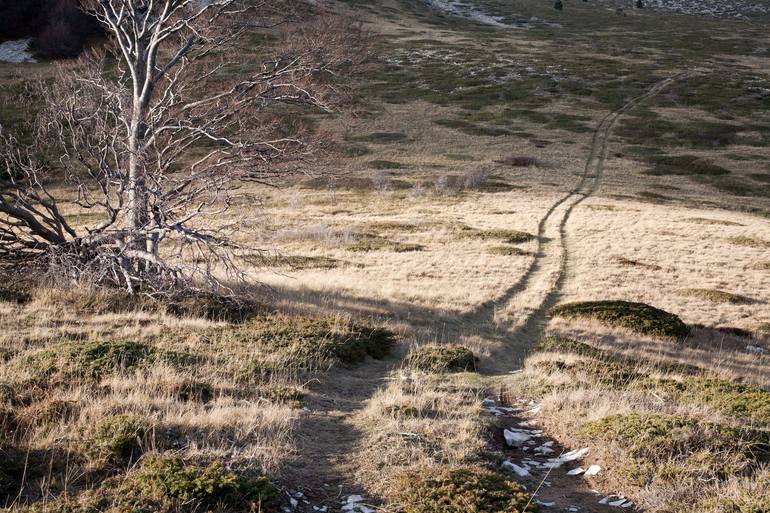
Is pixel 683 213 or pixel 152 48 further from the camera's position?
pixel 683 213

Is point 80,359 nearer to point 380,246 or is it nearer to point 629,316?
point 629,316

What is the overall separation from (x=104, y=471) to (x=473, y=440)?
408 cm

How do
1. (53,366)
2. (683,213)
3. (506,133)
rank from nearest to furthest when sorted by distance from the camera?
(53,366), (683,213), (506,133)

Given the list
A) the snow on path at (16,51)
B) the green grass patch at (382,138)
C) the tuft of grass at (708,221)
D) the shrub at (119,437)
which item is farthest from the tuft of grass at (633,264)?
the snow on path at (16,51)

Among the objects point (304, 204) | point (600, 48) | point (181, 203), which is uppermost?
point (600, 48)

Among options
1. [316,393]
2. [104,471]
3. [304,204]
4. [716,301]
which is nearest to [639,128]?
[304,204]

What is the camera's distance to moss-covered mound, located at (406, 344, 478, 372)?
12039 millimetres

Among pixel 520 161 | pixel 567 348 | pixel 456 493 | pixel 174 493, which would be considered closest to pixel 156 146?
pixel 567 348

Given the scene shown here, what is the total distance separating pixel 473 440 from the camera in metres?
7.89

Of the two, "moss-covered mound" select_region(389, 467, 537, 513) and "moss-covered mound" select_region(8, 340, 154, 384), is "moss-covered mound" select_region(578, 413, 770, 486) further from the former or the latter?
"moss-covered mound" select_region(8, 340, 154, 384)

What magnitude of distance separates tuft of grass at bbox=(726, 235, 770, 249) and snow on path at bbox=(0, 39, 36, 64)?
237ft

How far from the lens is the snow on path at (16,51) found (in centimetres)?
7224

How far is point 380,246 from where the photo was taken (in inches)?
1087

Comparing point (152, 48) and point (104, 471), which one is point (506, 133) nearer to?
point (152, 48)
